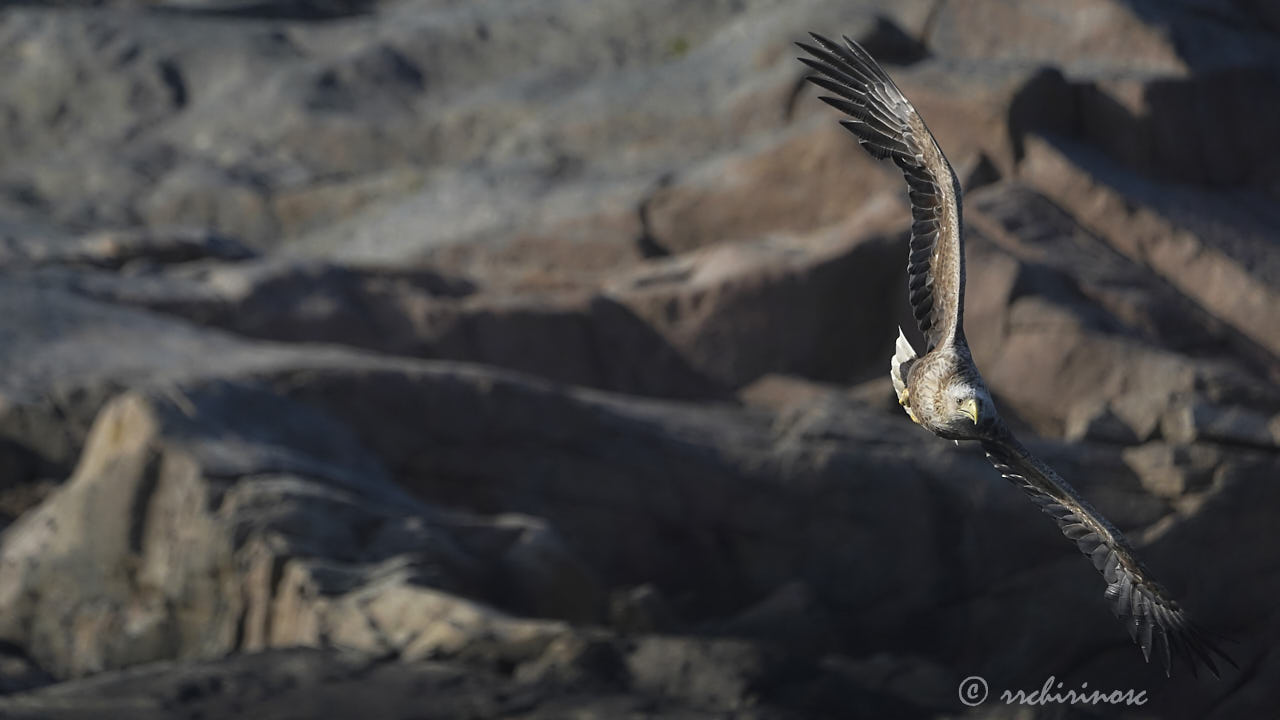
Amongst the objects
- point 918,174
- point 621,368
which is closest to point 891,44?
point 621,368

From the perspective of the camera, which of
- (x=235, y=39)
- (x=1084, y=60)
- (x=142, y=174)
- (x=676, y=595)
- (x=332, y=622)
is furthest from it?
(x=235, y=39)

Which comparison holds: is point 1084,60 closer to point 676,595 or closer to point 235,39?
point 676,595

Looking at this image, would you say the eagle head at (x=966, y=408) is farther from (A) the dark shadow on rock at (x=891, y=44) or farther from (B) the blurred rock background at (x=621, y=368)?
(A) the dark shadow on rock at (x=891, y=44)

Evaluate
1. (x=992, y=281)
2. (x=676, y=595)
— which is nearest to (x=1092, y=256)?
(x=992, y=281)

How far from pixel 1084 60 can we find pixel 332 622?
15.1 metres

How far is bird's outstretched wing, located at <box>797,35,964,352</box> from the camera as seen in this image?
8930 millimetres

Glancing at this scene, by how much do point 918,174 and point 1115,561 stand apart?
2256 mm

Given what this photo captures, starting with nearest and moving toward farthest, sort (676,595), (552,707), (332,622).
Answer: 1. (552,707)
2. (332,622)
3. (676,595)

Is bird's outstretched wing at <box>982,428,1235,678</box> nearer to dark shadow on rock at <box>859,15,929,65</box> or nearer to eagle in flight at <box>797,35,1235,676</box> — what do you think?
eagle in flight at <box>797,35,1235,676</box>

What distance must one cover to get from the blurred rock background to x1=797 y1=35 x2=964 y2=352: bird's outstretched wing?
278 centimetres

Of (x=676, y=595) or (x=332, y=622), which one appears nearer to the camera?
(x=332, y=622)

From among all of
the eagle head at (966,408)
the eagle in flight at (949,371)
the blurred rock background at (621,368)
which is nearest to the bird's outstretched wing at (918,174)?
the eagle in flight at (949,371)

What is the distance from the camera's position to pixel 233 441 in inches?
540

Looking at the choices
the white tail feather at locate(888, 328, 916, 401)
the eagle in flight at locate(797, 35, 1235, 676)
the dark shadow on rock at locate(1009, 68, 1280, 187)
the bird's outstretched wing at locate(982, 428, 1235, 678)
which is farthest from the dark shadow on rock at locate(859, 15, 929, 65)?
the bird's outstretched wing at locate(982, 428, 1235, 678)
